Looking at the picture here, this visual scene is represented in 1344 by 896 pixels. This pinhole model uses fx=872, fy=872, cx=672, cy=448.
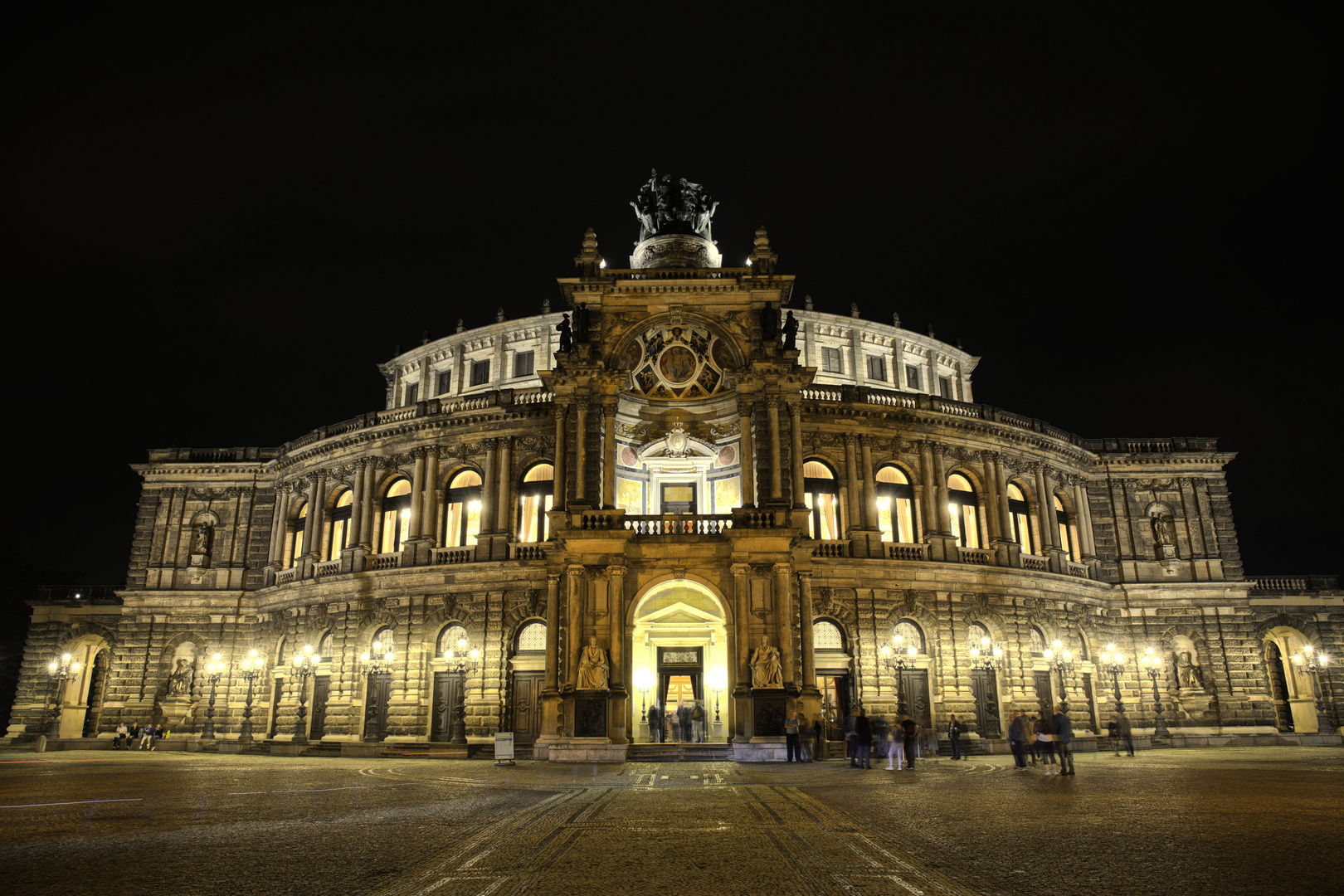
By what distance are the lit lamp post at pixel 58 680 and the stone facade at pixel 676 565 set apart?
34cm

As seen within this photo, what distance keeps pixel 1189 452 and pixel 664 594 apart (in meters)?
29.3

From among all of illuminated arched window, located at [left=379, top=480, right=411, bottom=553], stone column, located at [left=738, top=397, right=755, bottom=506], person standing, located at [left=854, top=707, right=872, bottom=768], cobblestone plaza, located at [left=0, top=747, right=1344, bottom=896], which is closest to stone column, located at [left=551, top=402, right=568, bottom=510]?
stone column, located at [left=738, top=397, right=755, bottom=506]

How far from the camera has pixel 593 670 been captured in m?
29.6

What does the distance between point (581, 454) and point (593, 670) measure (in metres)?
7.92

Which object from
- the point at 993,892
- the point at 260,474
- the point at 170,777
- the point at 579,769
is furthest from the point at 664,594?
the point at 993,892

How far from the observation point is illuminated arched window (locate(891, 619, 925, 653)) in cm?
3703

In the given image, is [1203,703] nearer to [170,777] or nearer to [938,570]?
[938,570]

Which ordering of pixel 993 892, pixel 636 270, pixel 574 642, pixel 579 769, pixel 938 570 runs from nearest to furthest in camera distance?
pixel 993 892 < pixel 579 769 < pixel 574 642 < pixel 636 270 < pixel 938 570

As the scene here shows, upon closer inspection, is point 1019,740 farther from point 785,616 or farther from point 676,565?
point 676,565

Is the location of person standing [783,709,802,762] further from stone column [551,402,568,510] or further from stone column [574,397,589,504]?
stone column [551,402,568,510]

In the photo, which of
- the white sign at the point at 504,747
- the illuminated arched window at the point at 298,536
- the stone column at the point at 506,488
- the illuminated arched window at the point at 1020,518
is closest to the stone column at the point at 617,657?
the white sign at the point at 504,747

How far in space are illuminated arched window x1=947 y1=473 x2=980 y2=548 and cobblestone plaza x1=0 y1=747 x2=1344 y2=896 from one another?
62.9 ft

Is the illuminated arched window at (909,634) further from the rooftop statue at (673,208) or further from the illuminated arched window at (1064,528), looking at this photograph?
the rooftop statue at (673,208)

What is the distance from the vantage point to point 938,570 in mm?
37875
